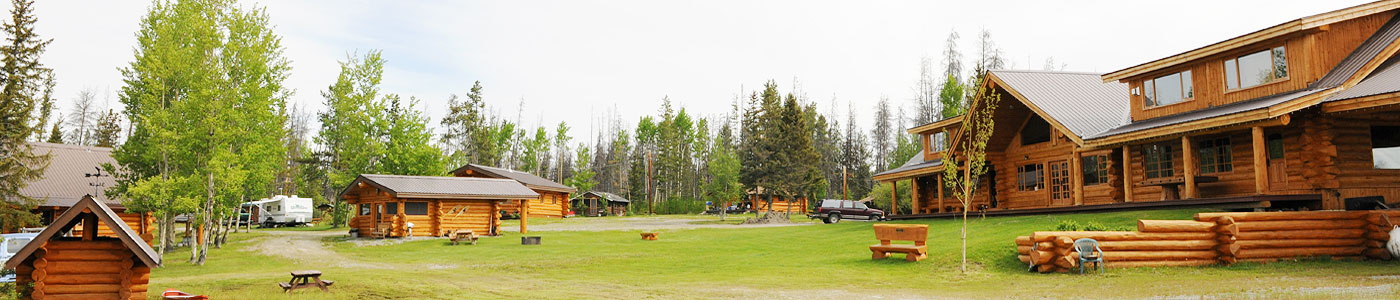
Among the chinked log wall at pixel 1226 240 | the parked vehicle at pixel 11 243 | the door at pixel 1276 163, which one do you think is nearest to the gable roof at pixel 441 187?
the parked vehicle at pixel 11 243

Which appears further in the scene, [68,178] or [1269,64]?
[68,178]

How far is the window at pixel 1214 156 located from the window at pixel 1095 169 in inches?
129

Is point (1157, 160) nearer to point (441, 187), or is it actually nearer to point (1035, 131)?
point (1035, 131)


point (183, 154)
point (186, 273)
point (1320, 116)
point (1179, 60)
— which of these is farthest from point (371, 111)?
point (1320, 116)

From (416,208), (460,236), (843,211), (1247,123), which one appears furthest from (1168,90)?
(416,208)

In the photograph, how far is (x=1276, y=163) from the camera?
813 inches

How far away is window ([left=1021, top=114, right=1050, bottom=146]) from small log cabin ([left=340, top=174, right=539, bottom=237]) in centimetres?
2136

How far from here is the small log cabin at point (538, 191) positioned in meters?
58.1

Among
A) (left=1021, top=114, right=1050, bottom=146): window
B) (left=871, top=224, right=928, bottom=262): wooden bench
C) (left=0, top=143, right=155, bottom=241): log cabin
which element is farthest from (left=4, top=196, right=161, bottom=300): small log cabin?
(left=1021, top=114, right=1050, bottom=146): window

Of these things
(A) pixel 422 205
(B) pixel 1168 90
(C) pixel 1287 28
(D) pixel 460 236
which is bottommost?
(D) pixel 460 236

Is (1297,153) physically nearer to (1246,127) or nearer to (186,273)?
(1246,127)

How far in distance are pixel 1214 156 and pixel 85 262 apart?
83.5 feet

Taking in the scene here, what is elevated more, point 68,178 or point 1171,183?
point 68,178

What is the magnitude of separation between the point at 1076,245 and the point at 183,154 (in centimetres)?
2439
